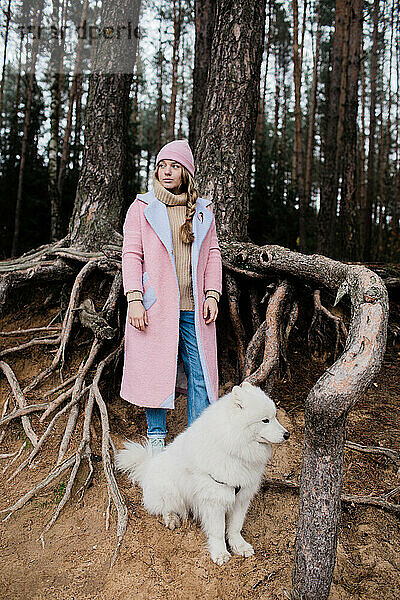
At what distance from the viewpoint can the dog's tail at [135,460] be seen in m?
3.20

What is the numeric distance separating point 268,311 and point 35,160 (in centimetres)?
1188

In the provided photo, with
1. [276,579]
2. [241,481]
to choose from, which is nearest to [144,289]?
[241,481]

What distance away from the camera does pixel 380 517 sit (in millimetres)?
2982

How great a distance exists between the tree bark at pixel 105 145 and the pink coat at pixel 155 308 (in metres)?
1.99

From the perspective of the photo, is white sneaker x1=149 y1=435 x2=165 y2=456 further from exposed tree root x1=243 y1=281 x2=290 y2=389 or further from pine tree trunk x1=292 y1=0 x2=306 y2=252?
pine tree trunk x1=292 y1=0 x2=306 y2=252

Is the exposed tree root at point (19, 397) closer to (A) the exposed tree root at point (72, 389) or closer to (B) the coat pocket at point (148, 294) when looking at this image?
(A) the exposed tree root at point (72, 389)

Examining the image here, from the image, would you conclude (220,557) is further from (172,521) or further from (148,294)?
(148,294)

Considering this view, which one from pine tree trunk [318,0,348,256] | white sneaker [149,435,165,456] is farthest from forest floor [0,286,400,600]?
pine tree trunk [318,0,348,256]

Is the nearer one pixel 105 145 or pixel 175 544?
pixel 175 544

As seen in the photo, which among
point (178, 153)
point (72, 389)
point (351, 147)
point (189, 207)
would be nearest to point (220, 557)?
point (72, 389)

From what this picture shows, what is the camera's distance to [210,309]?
341 centimetres

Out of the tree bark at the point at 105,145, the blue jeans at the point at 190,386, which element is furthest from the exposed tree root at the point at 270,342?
the tree bark at the point at 105,145

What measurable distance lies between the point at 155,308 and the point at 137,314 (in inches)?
5.7

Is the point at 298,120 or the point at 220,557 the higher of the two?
the point at 298,120
